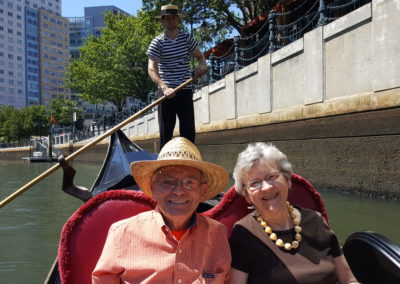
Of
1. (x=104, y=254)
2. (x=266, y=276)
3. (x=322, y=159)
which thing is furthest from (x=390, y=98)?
(x=104, y=254)

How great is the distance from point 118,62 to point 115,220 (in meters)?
24.8

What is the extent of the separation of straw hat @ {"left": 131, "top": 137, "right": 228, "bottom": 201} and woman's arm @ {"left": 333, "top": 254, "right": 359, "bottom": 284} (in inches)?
21.0

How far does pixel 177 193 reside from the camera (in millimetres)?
1559

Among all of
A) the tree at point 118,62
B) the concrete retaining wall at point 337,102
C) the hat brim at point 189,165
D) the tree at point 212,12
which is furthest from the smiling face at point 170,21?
the tree at point 118,62

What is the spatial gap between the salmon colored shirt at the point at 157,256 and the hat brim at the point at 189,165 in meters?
0.17

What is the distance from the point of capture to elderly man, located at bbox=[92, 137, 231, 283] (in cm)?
150

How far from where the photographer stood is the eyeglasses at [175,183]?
1.59 m

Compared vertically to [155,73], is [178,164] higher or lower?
lower

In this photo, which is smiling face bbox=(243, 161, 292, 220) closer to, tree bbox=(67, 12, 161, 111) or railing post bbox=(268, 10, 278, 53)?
railing post bbox=(268, 10, 278, 53)

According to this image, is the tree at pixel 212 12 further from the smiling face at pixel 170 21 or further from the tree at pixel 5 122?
the tree at pixel 5 122

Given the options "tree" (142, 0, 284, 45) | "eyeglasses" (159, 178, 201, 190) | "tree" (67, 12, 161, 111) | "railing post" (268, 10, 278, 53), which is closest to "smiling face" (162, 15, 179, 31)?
"eyeglasses" (159, 178, 201, 190)

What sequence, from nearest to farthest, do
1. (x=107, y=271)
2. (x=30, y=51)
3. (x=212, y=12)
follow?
(x=107, y=271) → (x=212, y=12) → (x=30, y=51)

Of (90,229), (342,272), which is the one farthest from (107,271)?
(342,272)

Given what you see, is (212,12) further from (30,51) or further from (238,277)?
(30,51)
